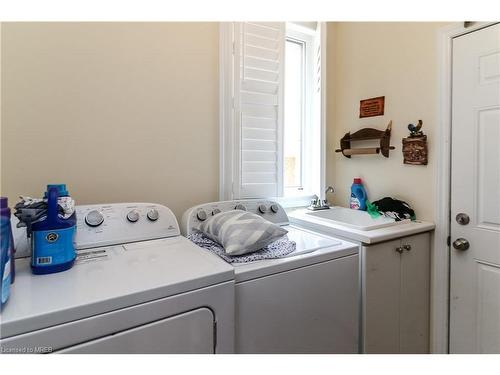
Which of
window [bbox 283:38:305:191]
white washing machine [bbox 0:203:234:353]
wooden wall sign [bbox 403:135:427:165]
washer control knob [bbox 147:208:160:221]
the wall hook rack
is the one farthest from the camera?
window [bbox 283:38:305:191]

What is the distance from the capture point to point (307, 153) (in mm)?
2307

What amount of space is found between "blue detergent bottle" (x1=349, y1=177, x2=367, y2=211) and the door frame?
47 centimetres

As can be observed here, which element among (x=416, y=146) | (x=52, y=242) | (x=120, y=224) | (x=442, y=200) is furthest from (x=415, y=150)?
(x=52, y=242)

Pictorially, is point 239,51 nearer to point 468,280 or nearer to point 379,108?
point 379,108

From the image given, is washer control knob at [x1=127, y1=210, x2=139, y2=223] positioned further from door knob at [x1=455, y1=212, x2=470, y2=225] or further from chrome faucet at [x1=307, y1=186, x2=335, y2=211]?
door knob at [x1=455, y1=212, x2=470, y2=225]

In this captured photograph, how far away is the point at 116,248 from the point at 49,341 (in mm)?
530

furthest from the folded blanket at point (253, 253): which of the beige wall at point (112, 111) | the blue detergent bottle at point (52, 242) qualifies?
the blue detergent bottle at point (52, 242)

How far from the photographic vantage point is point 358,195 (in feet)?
6.78

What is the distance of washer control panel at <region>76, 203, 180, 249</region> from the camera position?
3.94ft

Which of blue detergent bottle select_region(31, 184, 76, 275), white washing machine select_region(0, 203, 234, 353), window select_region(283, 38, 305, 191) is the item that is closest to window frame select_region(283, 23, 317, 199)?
window select_region(283, 38, 305, 191)

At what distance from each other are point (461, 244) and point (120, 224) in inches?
71.3

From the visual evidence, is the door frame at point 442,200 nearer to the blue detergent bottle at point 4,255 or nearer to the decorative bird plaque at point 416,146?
the decorative bird plaque at point 416,146

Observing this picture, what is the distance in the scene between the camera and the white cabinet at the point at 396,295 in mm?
1429
